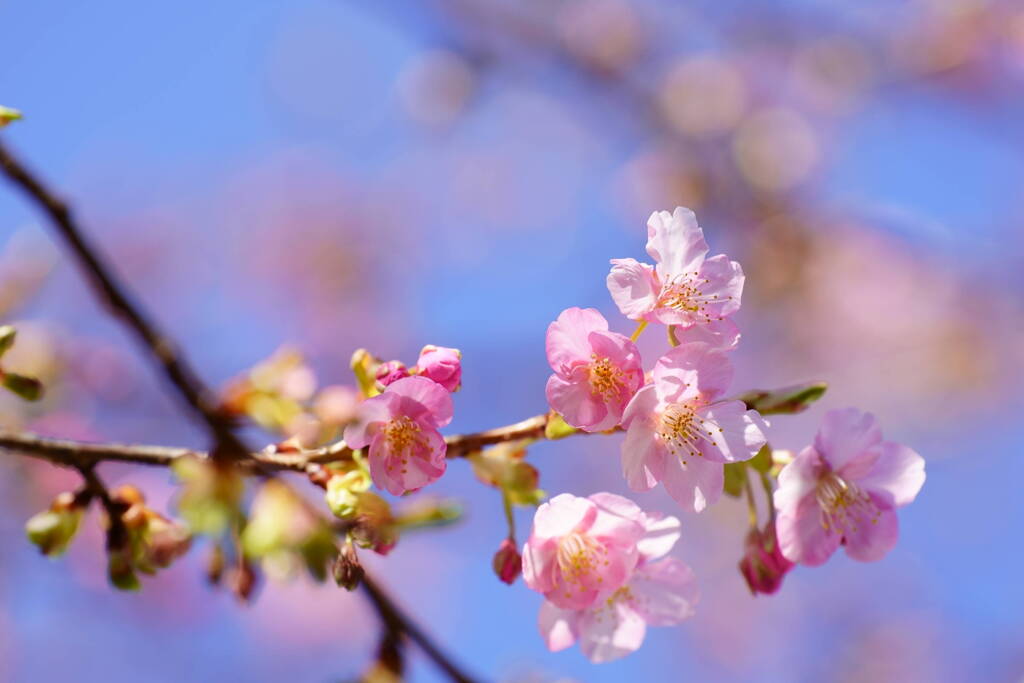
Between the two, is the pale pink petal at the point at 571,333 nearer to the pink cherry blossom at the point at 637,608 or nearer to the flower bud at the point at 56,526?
the pink cherry blossom at the point at 637,608

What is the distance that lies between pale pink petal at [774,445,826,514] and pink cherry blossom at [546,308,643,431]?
0.76 feet

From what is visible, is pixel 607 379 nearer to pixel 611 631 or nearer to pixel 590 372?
pixel 590 372

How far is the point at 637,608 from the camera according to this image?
1.23 meters

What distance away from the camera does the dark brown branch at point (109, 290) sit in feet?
3.52

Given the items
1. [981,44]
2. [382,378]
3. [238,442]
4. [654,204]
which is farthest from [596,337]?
[981,44]

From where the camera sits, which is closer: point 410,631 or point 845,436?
point 845,436

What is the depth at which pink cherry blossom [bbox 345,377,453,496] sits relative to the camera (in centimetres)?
97

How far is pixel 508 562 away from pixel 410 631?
215mm

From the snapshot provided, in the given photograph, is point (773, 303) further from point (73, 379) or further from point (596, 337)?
point (596, 337)

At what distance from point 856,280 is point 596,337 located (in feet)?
22.5

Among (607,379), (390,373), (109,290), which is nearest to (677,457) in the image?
(607,379)

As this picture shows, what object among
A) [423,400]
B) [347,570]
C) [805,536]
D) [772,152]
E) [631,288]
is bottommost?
[347,570]

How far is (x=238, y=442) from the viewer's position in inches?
28.7

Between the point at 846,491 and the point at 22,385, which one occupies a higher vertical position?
the point at 22,385
